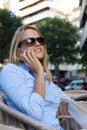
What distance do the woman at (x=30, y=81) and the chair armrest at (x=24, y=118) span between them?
0.10 metres

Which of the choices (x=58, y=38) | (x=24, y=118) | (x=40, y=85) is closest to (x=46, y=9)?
(x=58, y=38)

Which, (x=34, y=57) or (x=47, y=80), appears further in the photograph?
(x=47, y=80)

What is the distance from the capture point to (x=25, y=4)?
82.2m

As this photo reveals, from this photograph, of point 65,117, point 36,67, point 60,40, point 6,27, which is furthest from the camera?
point 60,40

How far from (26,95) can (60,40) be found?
4504cm

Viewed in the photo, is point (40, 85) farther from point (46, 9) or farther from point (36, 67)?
point (46, 9)

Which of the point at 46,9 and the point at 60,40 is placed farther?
the point at 46,9

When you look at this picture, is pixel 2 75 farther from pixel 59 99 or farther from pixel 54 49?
pixel 54 49

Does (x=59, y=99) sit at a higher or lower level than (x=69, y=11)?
lower

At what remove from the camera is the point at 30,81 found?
2660mm

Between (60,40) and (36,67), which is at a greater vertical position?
(60,40)

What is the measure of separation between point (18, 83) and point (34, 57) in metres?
0.22

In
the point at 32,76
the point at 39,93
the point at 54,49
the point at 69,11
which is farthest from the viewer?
the point at 69,11

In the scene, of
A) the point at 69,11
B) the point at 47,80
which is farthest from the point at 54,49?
the point at 47,80
